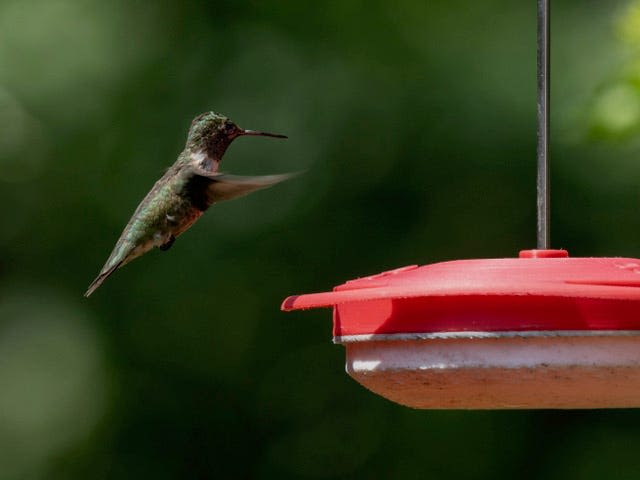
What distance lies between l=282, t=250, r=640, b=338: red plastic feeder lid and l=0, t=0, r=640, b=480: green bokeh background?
11.8 feet

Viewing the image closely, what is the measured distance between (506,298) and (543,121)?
0.47m

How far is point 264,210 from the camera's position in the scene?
6.46 metres

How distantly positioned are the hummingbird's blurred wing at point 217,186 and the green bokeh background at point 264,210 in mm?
2728

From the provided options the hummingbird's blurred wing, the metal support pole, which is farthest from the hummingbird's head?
the metal support pole

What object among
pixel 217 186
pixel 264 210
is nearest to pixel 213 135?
pixel 217 186

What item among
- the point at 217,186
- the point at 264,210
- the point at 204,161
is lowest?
the point at 217,186

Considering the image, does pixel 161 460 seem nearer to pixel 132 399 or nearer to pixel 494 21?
pixel 132 399

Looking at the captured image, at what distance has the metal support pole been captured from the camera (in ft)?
8.55

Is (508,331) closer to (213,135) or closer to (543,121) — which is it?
(543,121)

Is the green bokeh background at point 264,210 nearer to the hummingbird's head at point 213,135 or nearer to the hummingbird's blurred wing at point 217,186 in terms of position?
the hummingbird's head at point 213,135

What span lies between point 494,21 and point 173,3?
1.59 m

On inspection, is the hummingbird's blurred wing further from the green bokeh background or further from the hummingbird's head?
the green bokeh background

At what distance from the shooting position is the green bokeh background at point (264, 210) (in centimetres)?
616

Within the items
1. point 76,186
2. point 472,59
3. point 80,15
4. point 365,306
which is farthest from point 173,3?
point 365,306
